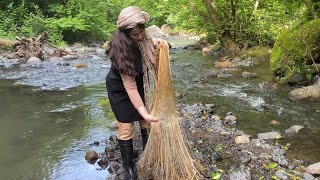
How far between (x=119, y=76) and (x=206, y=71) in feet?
24.1

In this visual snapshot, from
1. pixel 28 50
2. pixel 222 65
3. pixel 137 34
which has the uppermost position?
pixel 137 34

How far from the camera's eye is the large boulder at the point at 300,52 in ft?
25.3

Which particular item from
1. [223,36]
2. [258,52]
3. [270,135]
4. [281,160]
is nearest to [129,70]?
[281,160]

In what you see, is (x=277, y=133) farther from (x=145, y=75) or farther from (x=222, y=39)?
(x=222, y=39)

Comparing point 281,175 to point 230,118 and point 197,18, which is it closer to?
point 230,118

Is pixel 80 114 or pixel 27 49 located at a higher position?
pixel 27 49

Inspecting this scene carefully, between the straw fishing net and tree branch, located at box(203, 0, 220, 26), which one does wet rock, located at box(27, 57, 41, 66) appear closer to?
tree branch, located at box(203, 0, 220, 26)

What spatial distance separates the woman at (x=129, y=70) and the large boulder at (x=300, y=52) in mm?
4989

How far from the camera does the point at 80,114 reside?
6.67 meters

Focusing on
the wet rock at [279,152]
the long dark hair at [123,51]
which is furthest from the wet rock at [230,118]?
the long dark hair at [123,51]

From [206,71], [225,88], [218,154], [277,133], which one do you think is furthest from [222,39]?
[218,154]

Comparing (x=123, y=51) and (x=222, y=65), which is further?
(x=222, y=65)

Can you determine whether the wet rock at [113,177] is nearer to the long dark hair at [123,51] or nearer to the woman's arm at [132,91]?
the woman's arm at [132,91]

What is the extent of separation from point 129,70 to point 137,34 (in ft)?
1.10
